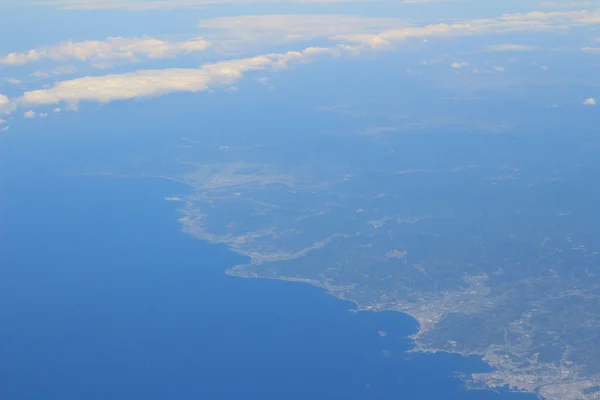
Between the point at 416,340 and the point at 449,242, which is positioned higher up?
the point at 449,242

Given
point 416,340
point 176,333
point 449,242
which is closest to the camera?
point 416,340

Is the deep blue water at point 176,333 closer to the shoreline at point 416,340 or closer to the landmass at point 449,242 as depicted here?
the shoreline at point 416,340

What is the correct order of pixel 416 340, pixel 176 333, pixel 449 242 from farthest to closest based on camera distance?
1. pixel 449 242
2. pixel 176 333
3. pixel 416 340

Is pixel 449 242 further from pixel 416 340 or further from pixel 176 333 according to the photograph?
pixel 176 333

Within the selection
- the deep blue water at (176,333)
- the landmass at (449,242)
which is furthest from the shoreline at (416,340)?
the deep blue water at (176,333)

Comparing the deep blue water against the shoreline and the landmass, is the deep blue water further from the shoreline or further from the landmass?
the landmass

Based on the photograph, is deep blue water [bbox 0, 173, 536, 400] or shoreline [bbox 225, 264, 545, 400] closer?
shoreline [bbox 225, 264, 545, 400]

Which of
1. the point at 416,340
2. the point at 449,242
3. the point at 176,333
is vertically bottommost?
the point at 416,340

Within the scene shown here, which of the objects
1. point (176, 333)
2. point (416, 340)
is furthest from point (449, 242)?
point (176, 333)

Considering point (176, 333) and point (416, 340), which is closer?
point (416, 340)

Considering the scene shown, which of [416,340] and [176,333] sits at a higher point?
[176,333]

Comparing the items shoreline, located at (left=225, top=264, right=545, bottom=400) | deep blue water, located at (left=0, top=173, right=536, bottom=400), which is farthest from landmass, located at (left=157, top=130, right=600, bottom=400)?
deep blue water, located at (left=0, top=173, right=536, bottom=400)
